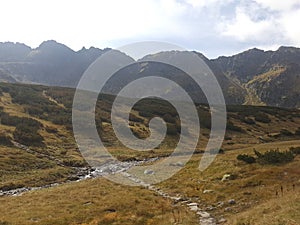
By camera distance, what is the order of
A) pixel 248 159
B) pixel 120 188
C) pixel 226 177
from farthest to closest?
1. pixel 248 159
2. pixel 120 188
3. pixel 226 177

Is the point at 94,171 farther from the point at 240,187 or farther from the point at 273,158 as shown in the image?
the point at 240,187

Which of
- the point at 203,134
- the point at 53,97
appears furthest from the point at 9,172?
the point at 53,97

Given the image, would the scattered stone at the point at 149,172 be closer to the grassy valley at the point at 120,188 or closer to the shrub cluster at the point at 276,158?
the grassy valley at the point at 120,188

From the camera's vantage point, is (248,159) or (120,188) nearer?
(120,188)

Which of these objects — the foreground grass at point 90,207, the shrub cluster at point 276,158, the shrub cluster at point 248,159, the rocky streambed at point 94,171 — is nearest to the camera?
the foreground grass at point 90,207

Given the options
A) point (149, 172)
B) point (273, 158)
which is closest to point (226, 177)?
point (273, 158)

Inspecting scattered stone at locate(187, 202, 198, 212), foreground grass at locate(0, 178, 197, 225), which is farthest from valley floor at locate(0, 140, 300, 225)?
scattered stone at locate(187, 202, 198, 212)

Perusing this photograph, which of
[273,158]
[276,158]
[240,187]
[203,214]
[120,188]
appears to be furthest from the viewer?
[273,158]

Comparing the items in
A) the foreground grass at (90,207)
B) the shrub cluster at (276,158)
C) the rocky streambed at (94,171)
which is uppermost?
the shrub cluster at (276,158)

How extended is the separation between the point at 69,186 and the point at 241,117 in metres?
85.9

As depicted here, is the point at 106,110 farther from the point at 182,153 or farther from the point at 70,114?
the point at 182,153

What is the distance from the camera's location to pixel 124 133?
80.8m

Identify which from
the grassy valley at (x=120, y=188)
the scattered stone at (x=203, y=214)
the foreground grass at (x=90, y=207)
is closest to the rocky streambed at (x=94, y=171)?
the grassy valley at (x=120, y=188)

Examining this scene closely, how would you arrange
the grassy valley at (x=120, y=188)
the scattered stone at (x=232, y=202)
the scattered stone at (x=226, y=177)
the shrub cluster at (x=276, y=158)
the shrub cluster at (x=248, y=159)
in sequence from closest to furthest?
1. the grassy valley at (x=120, y=188)
2. the scattered stone at (x=232, y=202)
3. the scattered stone at (x=226, y=177)
4. the shrub cluster at (x=276, y=158)
5. the shrub cluster at (x=248, y=159)
